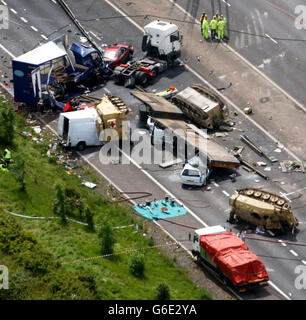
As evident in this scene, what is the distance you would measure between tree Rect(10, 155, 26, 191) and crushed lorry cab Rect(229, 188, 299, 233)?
495 inches

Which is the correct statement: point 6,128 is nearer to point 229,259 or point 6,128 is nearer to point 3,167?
point 3,167

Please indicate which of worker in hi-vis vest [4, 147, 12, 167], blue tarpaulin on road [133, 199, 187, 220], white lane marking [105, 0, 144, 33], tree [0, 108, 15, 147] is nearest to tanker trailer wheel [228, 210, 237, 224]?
blue tarpaulin on road [133, 199, 187, 220]

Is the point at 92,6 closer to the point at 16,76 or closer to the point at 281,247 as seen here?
the point at 16,76

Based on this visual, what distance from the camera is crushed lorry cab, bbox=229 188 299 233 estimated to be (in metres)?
50.7

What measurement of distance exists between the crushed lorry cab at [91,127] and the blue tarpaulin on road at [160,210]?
7.36 m

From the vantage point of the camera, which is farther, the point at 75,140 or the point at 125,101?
the point at 125,101

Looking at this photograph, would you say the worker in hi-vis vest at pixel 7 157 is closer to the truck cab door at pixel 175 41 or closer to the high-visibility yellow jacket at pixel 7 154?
Answer: the high-visibility yellow jacket at pixel 7 154

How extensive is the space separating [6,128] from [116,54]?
1415 centimetres

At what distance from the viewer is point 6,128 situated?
5625 centimetres

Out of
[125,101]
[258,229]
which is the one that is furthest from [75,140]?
[258,229]

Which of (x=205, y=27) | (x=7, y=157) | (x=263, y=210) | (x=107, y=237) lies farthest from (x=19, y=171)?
(x=205, y=27)

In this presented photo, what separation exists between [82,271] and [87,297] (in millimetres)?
2836
